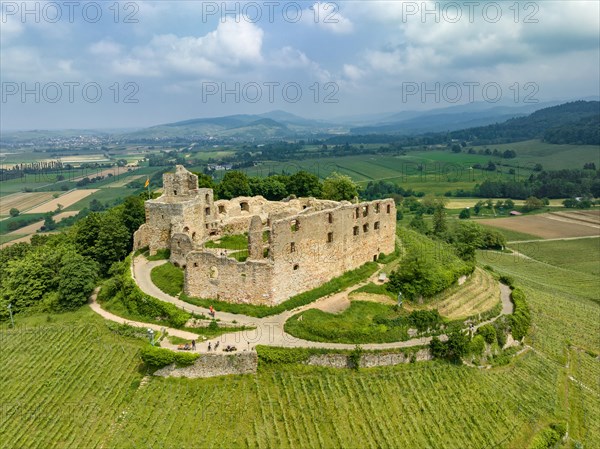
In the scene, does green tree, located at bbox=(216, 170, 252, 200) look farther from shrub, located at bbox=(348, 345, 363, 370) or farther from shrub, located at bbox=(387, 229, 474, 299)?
shrub, located at bbox=(348, 345, 363, 370)

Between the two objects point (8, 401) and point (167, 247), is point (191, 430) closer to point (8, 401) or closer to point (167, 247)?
point (8, 401)

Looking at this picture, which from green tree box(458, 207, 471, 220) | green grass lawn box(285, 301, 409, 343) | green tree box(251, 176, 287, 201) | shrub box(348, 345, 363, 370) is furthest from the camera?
green tree box(458, 207, 471, 220)

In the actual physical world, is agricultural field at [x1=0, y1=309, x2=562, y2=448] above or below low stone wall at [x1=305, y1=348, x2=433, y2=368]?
below

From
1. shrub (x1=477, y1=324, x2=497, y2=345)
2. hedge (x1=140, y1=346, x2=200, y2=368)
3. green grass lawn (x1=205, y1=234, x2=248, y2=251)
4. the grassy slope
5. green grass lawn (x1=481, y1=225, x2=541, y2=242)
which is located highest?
green grass lawn (x1=205, y1=234, x2=248, y2=251)

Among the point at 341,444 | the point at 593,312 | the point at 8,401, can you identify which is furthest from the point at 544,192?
the point at 8,401

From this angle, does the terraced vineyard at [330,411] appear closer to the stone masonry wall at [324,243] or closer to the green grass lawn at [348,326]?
the green grass lawn at [348,326]

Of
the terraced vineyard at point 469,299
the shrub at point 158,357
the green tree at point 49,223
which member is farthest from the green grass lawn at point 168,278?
the green tree at point 49,223

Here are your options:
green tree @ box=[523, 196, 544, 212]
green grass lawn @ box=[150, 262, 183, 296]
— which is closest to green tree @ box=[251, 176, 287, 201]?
green grass lawn @ box=[150, 262, 183, 296]

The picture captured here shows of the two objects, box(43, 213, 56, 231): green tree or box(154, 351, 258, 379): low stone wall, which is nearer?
box(154, 351, 258, 379): low stone wall
